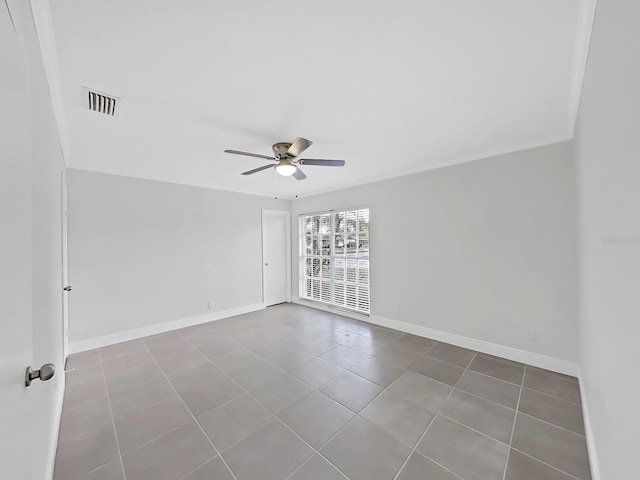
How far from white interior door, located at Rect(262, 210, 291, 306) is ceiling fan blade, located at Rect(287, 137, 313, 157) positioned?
3.00 m

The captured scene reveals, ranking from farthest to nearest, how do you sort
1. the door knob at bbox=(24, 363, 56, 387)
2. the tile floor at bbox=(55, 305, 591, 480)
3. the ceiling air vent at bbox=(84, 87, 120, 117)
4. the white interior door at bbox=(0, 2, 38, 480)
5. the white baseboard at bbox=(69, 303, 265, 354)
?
the white baseboard at bbox=(69, 303, 265, 354) < the ceiling air vent at bbox=(84, 87, 120, 117) < the tile floor at bbox=(55, 305, 591, 480) < the door knob at bbox=(24, 363, 56, 387) < the white interior door at bbox=(0, 2, 38, 480)

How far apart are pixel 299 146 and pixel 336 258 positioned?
9.42 ft

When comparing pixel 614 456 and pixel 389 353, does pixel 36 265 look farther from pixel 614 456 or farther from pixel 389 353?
pixel 389 353

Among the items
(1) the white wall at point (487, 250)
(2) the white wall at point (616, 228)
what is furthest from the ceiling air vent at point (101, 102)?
(1) the white wall at point (487, 250)

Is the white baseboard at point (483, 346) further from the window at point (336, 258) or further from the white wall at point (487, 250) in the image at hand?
the window at point (336, 258)

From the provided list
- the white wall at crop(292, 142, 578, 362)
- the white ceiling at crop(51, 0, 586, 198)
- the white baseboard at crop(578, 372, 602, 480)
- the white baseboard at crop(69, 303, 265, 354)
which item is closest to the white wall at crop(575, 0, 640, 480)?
the white baseboard at crop(578, 372, 602, 480)

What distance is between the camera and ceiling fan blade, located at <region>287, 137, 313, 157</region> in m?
2.13

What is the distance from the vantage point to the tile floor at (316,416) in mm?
1544

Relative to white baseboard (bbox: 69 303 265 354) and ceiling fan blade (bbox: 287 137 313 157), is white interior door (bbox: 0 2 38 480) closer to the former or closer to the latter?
ceiling fan blade (bbox: 287 137 313 157)

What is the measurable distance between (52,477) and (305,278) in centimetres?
425

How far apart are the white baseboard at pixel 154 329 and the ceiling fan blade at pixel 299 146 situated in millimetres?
3327

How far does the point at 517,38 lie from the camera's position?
1.34 m

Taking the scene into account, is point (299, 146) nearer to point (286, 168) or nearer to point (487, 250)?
point (286, 168)

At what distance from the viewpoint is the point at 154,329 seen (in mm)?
3752
